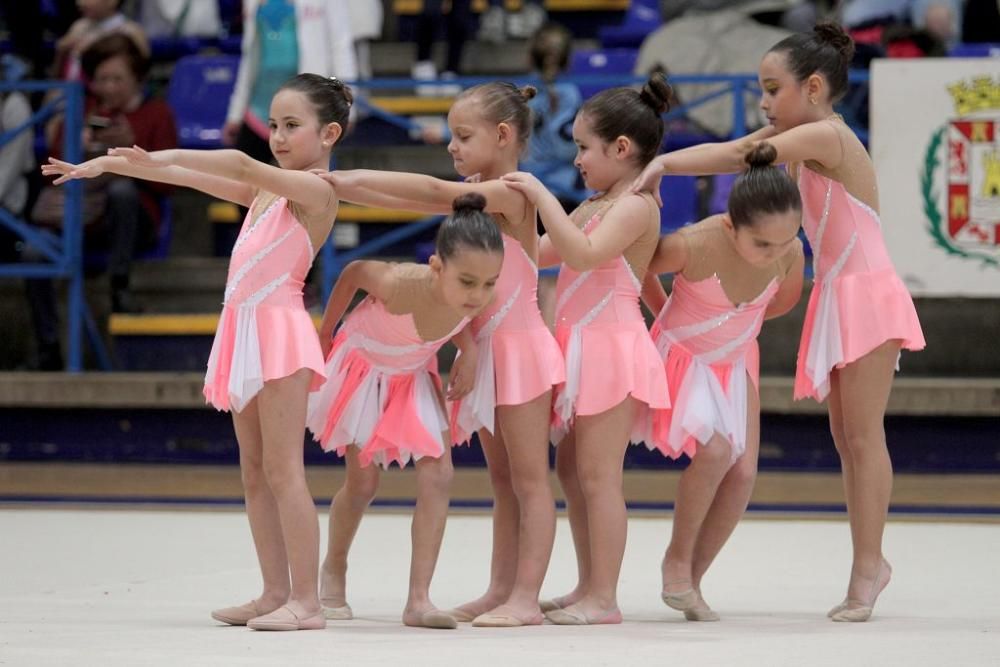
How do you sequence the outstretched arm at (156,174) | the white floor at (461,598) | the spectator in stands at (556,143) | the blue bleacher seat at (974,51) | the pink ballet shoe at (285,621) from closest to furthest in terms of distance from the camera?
the white floor at (461,598)
the outstretched arm at (156,174)
the pink ballet shoe at (285,621)
the spectator in stands at (556,143)
the blue bleacher seat at (974,51)

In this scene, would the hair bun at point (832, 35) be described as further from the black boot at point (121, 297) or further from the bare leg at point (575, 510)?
the black boot at point (121, 297)

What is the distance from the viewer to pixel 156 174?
11.1ft

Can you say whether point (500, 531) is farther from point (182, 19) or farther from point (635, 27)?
point (182, 19)

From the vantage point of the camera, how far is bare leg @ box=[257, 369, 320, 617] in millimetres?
3494

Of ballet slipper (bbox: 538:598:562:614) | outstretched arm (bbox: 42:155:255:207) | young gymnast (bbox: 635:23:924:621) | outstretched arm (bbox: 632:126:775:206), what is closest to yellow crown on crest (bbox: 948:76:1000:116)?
young gymnast (bbox: 635:23:924:621)

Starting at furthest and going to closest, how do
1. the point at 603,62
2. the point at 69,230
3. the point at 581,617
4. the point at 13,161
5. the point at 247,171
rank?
the point at 603,62 → the point at 13,161 → the point at 69,230 → the point at 581,617 → the point at 247,171

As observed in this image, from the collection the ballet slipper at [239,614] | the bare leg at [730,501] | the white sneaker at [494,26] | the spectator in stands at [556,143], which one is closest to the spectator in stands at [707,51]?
the spectator in stands at [556,143]

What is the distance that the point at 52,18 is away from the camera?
9.57 m

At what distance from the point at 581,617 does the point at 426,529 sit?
411mm

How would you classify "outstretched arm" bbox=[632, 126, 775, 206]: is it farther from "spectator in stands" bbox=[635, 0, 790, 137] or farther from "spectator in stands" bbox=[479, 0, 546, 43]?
"spectator in stands" bbox=[479, 0, 546, 43]

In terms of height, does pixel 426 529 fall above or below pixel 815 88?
below

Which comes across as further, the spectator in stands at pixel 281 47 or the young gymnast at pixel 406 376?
the spectator in stands at pixel 281 47

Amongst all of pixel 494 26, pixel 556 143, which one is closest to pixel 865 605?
pixel 556 143

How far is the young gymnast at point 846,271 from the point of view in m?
3.81
